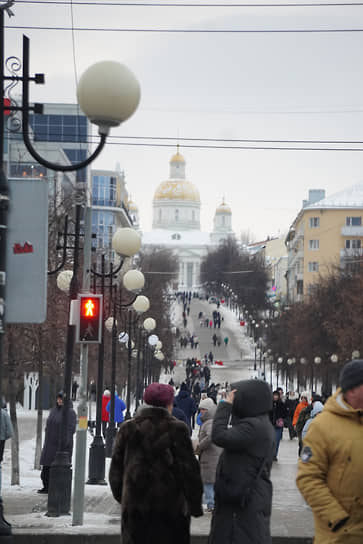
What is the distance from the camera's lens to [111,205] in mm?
124562

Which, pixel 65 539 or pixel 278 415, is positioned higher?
pixel 65 539

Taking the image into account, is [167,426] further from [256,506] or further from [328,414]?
[328,414]

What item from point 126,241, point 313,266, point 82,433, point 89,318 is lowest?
point 82,433

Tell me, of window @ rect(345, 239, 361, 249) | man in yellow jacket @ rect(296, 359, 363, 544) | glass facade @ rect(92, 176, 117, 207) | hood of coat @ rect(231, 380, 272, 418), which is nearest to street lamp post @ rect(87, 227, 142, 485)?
hood of coat @ rect(231, 380, 272, 418)

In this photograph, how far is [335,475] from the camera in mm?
5867

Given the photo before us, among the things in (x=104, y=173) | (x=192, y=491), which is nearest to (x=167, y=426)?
(x=192, y=491)

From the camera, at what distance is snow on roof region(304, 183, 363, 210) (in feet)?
366

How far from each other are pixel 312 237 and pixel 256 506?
107 meters

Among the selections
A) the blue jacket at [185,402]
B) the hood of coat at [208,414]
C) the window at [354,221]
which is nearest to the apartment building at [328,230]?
the window at [354,221]

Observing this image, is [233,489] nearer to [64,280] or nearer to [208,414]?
[208,414]

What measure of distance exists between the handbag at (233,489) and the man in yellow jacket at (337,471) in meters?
1.52

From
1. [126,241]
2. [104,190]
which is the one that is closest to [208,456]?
[126,241]

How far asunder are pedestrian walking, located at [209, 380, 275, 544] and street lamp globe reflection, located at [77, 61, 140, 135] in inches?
88.0

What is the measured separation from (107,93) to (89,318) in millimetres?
4565
